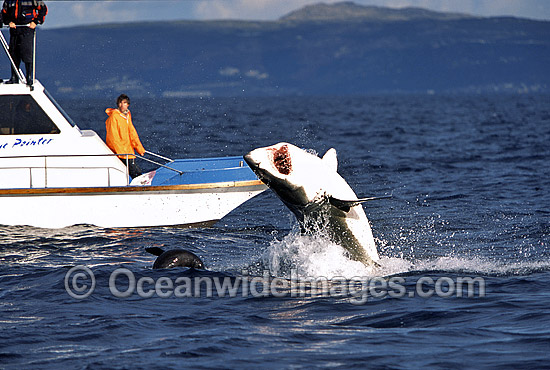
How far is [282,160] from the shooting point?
920cm

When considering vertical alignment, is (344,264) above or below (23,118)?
below

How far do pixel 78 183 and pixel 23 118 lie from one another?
5.18 ft

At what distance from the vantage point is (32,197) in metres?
13.9

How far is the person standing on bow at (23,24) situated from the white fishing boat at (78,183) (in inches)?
10.6

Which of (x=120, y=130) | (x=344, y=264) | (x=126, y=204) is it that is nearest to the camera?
(x=344, y=264)

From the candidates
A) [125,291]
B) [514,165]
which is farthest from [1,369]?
[514,165]

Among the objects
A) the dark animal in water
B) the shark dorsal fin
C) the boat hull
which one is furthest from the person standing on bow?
the shark dorsal fin

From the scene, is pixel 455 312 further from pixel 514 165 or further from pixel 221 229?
pixel 514 165

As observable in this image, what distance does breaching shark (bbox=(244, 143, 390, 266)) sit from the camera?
9.08 m

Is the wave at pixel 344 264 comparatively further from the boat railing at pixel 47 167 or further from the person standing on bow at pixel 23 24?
the person standing on bow at pixel 23 24

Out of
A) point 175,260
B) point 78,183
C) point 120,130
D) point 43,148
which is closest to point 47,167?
point 43,148

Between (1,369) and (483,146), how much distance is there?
98.9 feet

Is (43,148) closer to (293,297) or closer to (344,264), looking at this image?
(344,264)

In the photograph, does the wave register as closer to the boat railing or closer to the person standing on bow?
the boat railing
